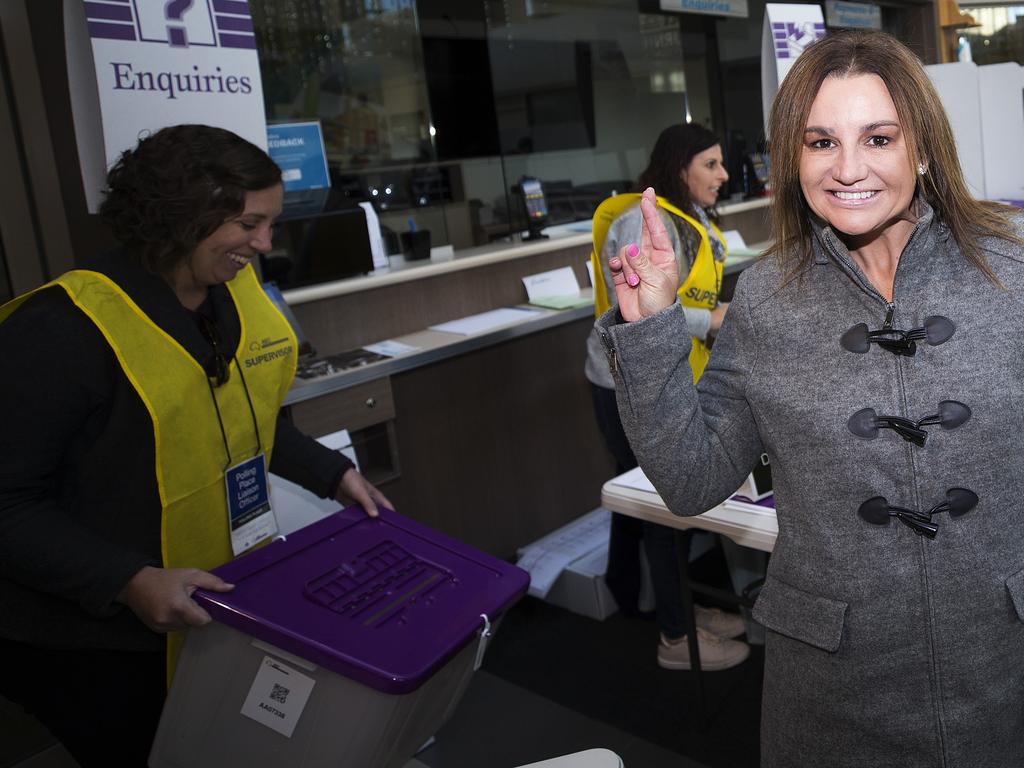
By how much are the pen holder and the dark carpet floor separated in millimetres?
1502

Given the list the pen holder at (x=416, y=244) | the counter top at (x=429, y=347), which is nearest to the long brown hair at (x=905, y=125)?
the counter top at (x=429, y=347)

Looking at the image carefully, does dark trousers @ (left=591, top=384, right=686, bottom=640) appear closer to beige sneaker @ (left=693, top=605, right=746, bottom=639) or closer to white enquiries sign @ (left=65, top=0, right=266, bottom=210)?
beige sneaker @ (left=693, top=605, right=746, bottom=639)

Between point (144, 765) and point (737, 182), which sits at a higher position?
point (737, 182)

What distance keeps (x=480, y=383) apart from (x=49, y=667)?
2194 mm

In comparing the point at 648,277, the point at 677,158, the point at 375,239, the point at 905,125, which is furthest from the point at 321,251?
the point at 905,125

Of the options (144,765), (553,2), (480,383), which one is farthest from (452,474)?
(553,2)

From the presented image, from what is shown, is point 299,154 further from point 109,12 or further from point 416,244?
point 109,12

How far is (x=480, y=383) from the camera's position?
352 centimetres

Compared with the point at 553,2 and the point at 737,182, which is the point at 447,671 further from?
the point at 553,2

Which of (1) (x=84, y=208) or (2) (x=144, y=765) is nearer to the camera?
(2) (x=144, y=765)

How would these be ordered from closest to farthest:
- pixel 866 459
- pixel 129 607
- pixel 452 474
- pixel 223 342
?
pixel 866 459 → pixel 129 607 → pixel 223 342 → pixel 452 474

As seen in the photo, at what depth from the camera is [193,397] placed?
1.52 m

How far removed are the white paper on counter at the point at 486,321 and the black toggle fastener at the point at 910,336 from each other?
A: 8.10 ft

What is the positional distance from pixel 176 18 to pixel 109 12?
162mm
